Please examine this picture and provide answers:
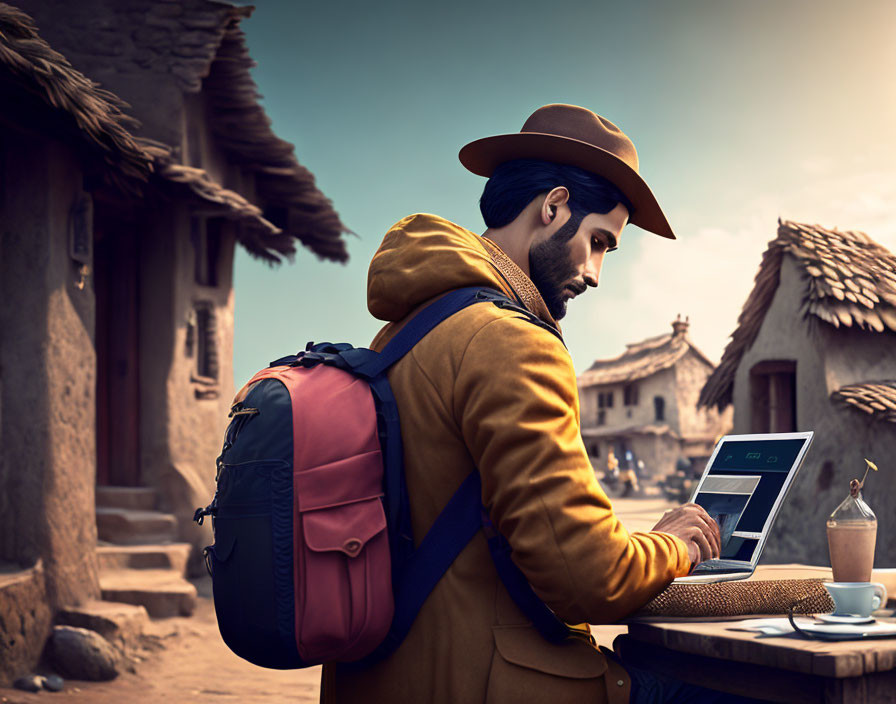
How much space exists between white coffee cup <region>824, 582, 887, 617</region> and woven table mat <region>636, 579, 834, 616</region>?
0.42 feet

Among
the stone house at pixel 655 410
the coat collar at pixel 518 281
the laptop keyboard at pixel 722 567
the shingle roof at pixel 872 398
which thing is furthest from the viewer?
the stone house at pixel 655 410

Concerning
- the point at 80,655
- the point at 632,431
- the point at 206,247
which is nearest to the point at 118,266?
the point at 206,247

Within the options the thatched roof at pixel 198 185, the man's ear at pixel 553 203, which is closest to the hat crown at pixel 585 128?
the man's ear at pixel 553 203

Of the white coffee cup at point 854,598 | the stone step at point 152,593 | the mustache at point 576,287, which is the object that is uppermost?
the mustache at point 576,287

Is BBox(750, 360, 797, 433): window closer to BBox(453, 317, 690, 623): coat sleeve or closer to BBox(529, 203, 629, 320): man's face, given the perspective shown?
BBox(529, 203, 629, 320): man's face

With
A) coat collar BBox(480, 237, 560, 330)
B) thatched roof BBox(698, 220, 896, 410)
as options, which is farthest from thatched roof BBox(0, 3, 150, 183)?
thatched roof BBox(698, 220, 896, 410)

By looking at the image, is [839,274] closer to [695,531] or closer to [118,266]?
[695,531]

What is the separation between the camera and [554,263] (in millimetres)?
2021

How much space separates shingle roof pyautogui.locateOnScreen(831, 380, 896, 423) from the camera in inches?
294

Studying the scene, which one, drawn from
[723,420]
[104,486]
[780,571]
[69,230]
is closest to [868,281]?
[780,571]

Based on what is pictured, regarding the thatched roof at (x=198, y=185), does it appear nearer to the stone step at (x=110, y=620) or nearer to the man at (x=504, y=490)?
the stone step at (x=110, y=620)

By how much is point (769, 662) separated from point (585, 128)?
1.21 metres

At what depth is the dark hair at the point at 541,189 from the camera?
2.03m

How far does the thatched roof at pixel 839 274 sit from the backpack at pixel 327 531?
6964 mm
